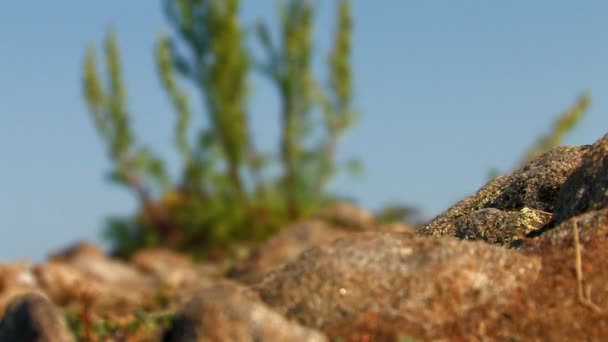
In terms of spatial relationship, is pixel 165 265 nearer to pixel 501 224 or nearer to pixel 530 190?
pixel 530 190

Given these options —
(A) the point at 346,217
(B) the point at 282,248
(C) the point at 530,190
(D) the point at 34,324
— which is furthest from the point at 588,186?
(A) the point at 346,217

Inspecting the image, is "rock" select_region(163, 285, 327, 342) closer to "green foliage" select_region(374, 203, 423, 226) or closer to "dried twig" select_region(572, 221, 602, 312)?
"dried twig" select_region(572, 221, 602, 312)

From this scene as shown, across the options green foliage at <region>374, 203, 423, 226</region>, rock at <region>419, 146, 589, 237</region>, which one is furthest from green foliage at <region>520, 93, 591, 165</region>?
rock at <region>419, 146, 589, 237</region>

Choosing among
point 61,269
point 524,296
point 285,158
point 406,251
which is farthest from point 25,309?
point 285,158

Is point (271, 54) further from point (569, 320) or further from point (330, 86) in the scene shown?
point (569, 320)

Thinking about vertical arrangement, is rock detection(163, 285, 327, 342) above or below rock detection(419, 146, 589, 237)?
below

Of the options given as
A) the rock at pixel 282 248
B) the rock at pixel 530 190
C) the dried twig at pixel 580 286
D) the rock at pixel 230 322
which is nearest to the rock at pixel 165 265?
the rock at pixel 282 248
